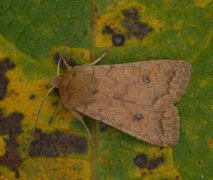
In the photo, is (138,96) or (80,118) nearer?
(80,118)

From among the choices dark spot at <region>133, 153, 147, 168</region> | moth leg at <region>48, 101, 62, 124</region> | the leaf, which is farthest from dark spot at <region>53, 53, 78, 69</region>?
dark spot at <region>133, 153, 147, 168</region>

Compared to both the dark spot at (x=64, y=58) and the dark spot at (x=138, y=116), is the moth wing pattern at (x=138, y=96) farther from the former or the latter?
the dark spot at (x=64, y=58)

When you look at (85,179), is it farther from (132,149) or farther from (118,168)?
(132,149)

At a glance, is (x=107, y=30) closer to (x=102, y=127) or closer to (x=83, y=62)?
(x=83, y=62)

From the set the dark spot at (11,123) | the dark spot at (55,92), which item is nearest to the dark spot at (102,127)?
the dark spot at (55,92)

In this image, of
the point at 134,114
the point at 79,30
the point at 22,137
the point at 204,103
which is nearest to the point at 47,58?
the point at 79,30

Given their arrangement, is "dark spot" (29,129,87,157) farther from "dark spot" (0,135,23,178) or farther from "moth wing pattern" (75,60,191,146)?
"moth wing pattern" (75,60,191,146)

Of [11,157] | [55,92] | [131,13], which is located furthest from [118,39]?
[11,157]
